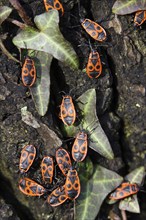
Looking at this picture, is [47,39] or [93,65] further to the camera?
[93,65]

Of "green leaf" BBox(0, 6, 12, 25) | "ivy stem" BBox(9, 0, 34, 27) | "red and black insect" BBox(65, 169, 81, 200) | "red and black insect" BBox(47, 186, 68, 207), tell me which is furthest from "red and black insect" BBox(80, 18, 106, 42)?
"red and black insect" BBox(47, 186, 68, 207)

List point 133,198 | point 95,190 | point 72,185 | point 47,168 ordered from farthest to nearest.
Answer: point 133,198 → point 95,190 → point 72,185 → point 47,168

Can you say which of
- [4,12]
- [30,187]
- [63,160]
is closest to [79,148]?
[63,160]

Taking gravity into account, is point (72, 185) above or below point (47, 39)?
below

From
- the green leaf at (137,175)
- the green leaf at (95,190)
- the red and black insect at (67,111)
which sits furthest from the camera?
the green leaf at (137,175)

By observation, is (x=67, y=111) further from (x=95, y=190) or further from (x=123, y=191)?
(x=123, y=191)

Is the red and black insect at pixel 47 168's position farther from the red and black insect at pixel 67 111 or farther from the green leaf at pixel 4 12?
the green leaf at pixel 4 12

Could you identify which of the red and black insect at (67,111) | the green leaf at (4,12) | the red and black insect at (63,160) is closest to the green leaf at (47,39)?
the green leaf at (4,12)
